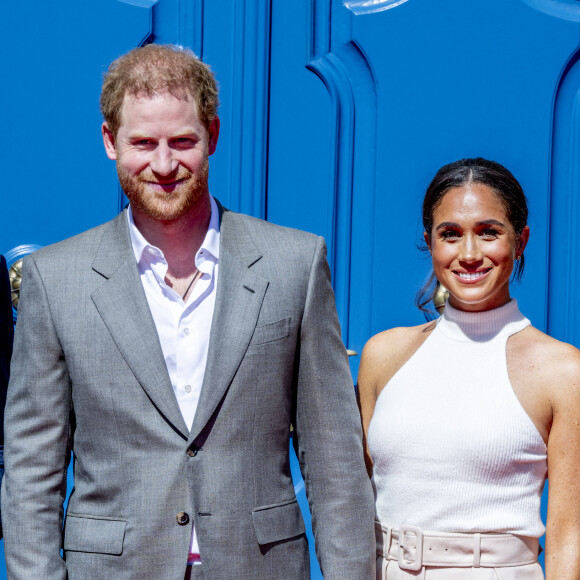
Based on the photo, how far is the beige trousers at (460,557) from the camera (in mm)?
1885

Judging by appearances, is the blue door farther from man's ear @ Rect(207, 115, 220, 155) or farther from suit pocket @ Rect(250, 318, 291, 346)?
suit pocket @ Rect(250, 318, 291, 346)

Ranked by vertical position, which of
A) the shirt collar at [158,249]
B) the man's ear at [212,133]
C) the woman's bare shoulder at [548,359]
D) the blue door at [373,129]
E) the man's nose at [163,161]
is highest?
the blue door at [373,129]

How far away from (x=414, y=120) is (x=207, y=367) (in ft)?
3.43

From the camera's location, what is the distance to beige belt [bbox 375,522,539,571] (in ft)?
6.20

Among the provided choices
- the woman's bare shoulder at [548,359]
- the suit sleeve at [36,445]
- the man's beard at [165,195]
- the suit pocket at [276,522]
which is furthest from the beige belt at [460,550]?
the man's beard at [165,195]

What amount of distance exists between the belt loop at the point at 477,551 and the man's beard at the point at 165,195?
0.86 metres

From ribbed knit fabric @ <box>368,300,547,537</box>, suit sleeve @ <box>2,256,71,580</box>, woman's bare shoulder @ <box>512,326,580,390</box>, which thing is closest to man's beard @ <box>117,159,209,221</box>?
suit sleeve @ <box>2,256,71,580</box>

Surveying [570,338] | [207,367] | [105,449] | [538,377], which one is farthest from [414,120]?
[105,449]

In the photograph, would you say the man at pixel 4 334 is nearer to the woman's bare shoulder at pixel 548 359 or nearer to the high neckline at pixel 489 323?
the high neckline at pixel 489 323

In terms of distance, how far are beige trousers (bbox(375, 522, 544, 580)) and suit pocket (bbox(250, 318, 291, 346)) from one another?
0.48 metres

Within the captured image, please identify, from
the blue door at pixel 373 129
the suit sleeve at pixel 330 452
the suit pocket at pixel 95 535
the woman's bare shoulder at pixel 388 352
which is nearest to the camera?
the suit pocket at pixel 95 535

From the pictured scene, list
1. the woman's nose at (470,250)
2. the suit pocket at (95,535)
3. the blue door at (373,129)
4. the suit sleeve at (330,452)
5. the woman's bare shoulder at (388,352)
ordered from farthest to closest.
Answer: the blue door at (373,129), the woman's bare shoulder at (388,352), the woman's nose at (470,250), the suit sleeve at (330,452), the suit pocket at (95,535)

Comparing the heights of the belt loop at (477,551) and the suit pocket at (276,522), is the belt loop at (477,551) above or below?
below

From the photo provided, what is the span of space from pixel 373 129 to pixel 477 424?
0.92 meters
